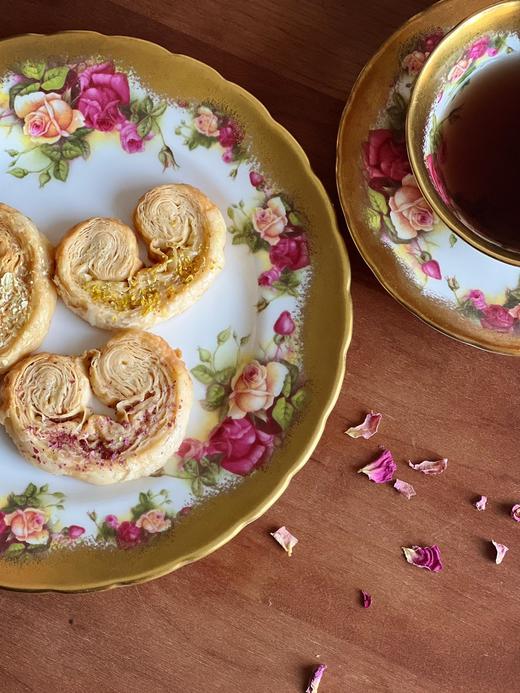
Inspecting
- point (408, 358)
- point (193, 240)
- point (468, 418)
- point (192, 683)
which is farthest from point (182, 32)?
point (192, 683)

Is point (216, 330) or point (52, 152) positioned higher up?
point (52, 152)

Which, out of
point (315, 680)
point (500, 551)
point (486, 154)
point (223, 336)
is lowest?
point (315, 680)

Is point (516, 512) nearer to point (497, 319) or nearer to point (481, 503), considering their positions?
point (481, 503)

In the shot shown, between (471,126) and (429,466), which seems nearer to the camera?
(471,126)

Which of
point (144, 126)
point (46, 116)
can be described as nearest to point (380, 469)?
point (144, 126)

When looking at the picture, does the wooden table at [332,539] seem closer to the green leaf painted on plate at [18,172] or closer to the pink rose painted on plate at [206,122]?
the pink rose painted on plate at [206,122]

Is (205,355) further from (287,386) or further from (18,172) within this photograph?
(18,172)

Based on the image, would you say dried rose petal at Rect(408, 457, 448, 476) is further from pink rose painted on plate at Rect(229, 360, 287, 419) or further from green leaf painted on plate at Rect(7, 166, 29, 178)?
green leaf painted on plate at Rect(7, 166, 29, 178)
